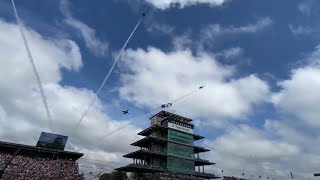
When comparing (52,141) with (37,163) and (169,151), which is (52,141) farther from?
(169,151)

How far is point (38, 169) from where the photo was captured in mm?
67188

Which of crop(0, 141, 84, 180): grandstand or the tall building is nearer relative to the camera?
crop(0, 141, 84, 180): grandstand

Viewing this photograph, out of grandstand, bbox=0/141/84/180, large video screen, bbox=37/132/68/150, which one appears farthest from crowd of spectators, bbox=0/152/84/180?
large video screen, bbox=37/132/68/150

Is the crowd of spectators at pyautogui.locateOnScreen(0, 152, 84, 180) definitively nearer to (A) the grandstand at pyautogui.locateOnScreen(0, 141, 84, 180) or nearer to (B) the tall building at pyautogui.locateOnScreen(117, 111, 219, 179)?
(A) the grandstand at pyautogui.locateOnScreen(0, 141, 84, 180)

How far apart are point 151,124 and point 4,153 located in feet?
163

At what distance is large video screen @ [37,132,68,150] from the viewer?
252ft

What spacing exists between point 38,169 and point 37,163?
2.19m

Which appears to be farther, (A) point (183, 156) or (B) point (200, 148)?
(B) point (200, 148)

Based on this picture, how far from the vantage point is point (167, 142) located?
3861 inches

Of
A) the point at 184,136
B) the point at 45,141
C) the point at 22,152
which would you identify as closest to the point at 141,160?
the point at 184,136

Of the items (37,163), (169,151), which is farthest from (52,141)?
(169,151)

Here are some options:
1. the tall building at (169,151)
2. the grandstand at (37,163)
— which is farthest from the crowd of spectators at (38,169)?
the tall building at (169,151)

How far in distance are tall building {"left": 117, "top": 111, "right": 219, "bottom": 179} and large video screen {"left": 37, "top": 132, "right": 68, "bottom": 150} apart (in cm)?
2114

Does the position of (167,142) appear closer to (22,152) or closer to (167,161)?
(167,161)
